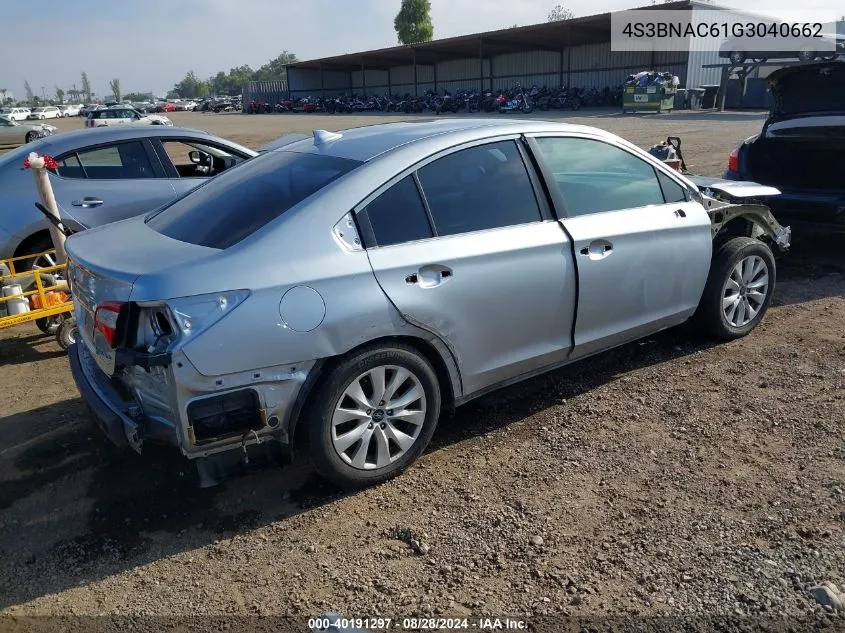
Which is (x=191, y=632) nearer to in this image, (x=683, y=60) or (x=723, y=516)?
(x=723, y=516)

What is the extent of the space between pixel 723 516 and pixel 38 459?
3467 mm

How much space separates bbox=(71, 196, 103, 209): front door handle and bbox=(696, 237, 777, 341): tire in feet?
16.8

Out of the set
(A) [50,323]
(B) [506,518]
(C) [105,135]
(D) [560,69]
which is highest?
(D) [560,69]

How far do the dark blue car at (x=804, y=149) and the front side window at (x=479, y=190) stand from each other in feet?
13.5

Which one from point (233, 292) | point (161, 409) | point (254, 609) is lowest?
point (254, 609)

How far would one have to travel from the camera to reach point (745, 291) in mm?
4957

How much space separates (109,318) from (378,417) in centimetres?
125

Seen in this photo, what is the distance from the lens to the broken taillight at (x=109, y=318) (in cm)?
290

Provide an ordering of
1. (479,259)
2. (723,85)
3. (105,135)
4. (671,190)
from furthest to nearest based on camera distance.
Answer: (723,85) < (105,135) < (671,190) < (479,259)

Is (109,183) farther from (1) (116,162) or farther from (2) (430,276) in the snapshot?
(2) (430,276)

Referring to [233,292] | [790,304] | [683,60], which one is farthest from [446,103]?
[233,292]

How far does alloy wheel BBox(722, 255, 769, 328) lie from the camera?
4852 mm

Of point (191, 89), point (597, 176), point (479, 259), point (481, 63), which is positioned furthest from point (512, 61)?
point (191, 89)

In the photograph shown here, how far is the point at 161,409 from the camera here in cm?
298
